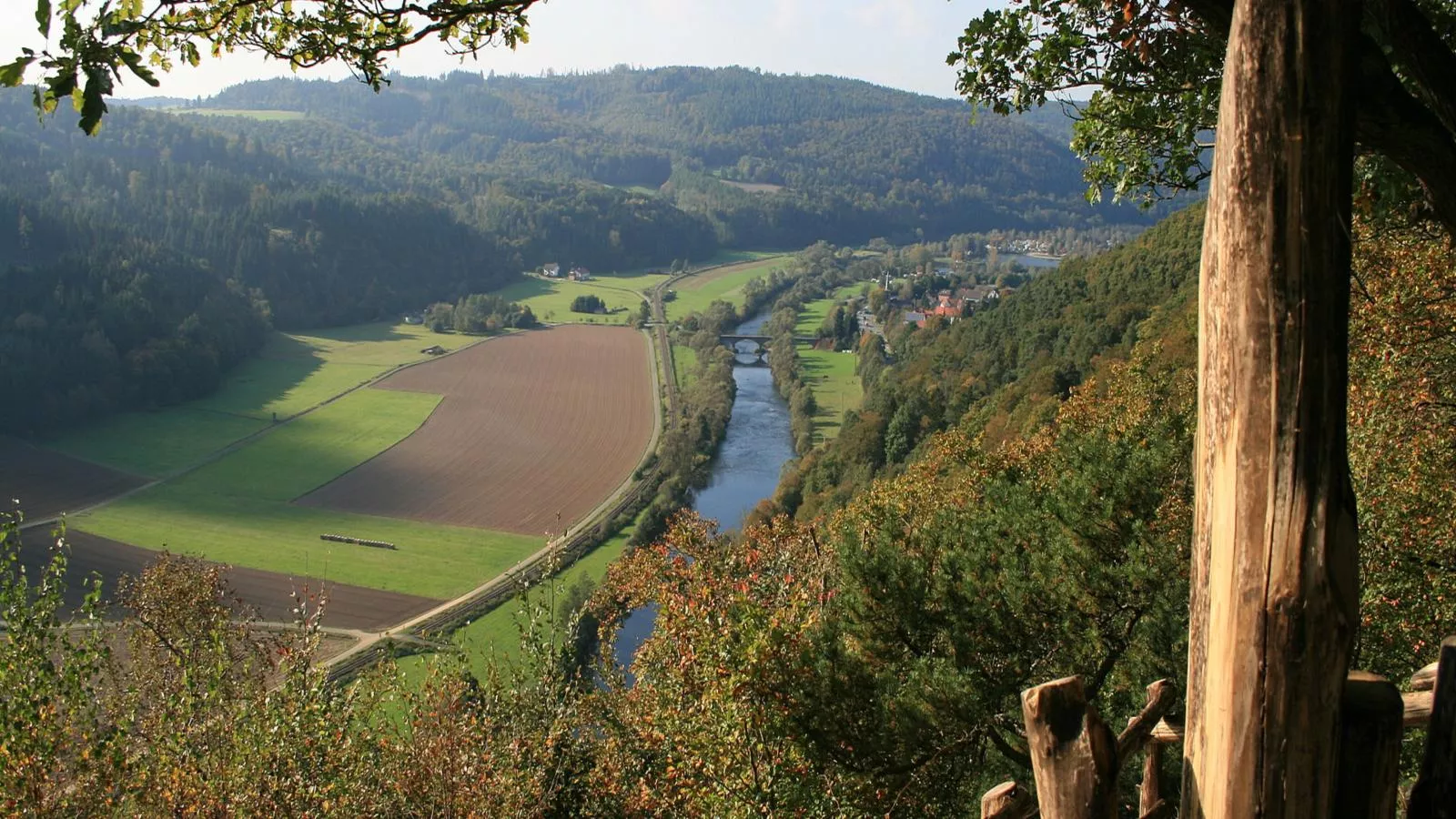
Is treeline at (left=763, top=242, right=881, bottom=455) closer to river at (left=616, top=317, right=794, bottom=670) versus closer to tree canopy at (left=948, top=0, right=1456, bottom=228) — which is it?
river at (left=616, top=317, right=794, bottom=670)

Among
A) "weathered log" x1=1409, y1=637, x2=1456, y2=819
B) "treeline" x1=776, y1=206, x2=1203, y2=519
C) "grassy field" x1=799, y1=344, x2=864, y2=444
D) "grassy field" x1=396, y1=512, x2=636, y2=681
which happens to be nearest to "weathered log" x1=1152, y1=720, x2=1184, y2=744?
"weathered log" x1=1409, y1=637, x2=1456, y2=819

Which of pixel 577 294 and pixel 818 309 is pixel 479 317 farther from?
pixel 818 309

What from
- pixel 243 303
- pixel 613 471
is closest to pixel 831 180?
pixel 243 303

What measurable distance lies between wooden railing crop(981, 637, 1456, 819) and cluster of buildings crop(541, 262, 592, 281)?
12301 centimetres

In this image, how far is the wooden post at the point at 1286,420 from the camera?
2619 mm

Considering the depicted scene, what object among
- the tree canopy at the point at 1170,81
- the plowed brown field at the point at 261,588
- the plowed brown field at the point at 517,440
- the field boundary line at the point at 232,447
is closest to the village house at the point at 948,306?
the plowed brown field at the point at 517,440

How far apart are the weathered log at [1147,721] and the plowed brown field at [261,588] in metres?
37.0

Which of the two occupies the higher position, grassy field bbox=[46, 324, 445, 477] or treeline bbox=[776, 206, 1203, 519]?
treeline bbox=[776, 206, 1203, 519]

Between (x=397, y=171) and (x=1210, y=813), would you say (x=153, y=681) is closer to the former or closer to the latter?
(x=1210, y=813)

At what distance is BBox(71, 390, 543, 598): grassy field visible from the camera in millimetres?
43406

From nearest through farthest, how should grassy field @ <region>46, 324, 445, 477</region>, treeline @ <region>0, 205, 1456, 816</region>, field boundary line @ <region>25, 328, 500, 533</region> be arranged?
treeline @ <region>0, 205, 1456, 816</region>, field boundary line @ <region>25, 328, 500, 533</region>, grassy field @ <region>46, 324, 445, 477</region>

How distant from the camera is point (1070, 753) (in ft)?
9.68

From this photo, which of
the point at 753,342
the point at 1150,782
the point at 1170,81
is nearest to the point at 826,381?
the point at 753,342

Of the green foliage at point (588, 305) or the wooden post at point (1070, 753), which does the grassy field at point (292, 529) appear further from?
the green foliage at point (588, 305)
